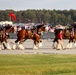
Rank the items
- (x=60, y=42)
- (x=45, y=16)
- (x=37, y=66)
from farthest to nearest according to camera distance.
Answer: (x=45, y=16) < (x=60, y=42) < (x=37, y=66)

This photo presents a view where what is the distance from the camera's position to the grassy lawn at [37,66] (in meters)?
15.7

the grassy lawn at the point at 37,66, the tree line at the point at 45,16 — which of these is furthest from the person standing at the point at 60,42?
the tree line at the point at 45,16

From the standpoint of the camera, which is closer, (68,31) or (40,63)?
(40,63)

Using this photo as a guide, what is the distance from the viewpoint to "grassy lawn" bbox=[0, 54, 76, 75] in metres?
15.7

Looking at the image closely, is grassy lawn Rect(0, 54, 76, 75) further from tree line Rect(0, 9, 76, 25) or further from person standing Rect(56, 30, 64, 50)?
tree line Rect(0, 9, 76, 25)

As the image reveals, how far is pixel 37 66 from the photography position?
56.2 ft

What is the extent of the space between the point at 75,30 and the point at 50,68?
14518 mm

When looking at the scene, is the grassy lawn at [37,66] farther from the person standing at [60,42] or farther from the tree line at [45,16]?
the tree line at [45,16]

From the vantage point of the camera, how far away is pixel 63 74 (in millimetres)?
15070

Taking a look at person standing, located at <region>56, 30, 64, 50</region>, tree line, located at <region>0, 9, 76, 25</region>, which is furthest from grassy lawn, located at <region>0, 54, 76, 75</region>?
tree line, located at <region>0, 9, 76, 25</region>

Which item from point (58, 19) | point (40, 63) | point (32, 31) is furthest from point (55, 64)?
point (58, 19)

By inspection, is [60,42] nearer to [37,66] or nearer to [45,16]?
[37,66]

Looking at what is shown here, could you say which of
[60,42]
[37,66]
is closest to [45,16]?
[60,42]

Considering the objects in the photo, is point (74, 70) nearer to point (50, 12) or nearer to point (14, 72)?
point (14, 72)
